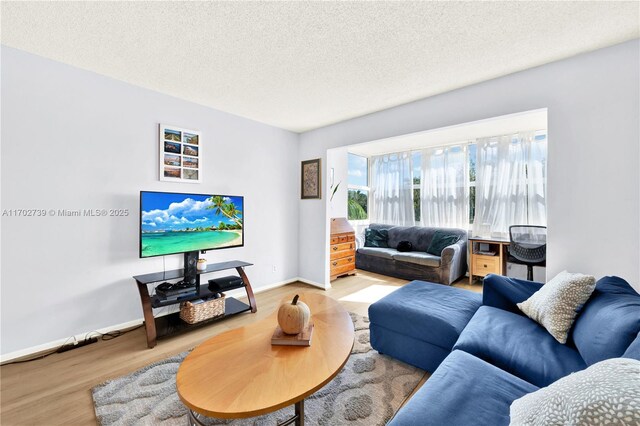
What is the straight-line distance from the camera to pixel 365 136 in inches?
142

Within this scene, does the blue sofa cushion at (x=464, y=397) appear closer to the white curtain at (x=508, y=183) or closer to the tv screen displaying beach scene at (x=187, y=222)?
the tv screen displaying beach scene at (x=187, y=222)

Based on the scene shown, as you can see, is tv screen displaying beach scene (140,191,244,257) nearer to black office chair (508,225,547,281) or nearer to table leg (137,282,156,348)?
table leg (137,282,156,348)

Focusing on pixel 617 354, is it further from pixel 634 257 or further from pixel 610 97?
pixel 610 97

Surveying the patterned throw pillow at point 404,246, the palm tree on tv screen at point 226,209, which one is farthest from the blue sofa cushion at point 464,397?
the patterned throw pillow at point 404,246

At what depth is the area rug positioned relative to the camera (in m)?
1.56

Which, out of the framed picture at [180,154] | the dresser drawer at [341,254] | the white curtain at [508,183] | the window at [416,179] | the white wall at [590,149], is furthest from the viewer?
the window at [416,179]

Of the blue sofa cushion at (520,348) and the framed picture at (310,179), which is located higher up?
the framed picture at (310,179)

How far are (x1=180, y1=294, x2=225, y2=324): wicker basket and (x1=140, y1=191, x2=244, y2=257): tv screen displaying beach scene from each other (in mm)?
582

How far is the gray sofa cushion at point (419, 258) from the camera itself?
4234 mm

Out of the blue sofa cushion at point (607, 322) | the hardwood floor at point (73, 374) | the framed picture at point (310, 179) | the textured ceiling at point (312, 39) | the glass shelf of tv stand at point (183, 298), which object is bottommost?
the hardwood floor at point (73, 374)

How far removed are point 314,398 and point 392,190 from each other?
15.3 feet

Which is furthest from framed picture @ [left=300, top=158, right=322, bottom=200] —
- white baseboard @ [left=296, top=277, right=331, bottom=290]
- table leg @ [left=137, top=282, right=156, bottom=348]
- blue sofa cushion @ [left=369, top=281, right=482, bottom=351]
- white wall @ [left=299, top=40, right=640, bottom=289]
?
table leg @ [left=137, top=282, right=156, bottom=348]

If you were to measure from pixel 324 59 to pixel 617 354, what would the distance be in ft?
8.27

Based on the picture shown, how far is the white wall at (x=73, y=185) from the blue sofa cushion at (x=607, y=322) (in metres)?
3.38
